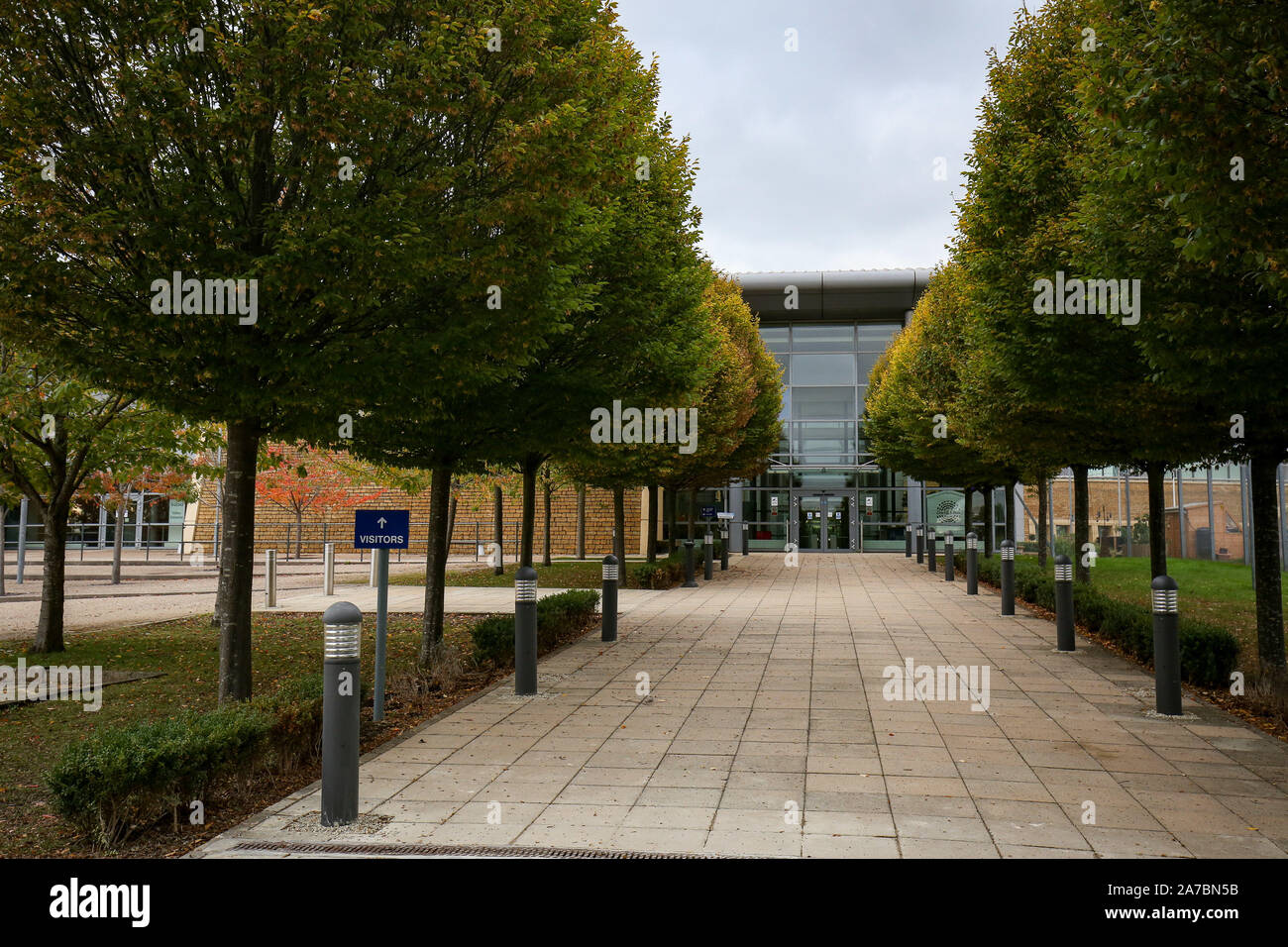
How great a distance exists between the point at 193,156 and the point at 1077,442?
1061 centimetres

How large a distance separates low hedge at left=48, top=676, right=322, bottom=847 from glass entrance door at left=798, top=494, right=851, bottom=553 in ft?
123

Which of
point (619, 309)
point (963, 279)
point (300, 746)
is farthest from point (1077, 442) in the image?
point (300, 746)

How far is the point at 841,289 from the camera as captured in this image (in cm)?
4138

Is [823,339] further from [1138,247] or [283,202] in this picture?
[283,202]

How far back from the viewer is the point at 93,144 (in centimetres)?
569

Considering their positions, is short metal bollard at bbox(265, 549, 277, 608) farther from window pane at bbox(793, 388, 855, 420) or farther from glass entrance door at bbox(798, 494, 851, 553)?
window pane at bbox(793, 388, 855, 420)

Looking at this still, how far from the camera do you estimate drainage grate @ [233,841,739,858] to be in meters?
4.34

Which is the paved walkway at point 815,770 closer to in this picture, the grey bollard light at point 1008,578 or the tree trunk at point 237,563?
the tree trunk at point 237,563

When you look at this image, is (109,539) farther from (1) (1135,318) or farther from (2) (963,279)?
(1) (1135,318)

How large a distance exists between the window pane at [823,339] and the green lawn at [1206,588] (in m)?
20.3

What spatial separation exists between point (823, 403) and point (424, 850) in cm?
4005

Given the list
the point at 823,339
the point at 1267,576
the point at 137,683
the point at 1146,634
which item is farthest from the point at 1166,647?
the point at 823,339
